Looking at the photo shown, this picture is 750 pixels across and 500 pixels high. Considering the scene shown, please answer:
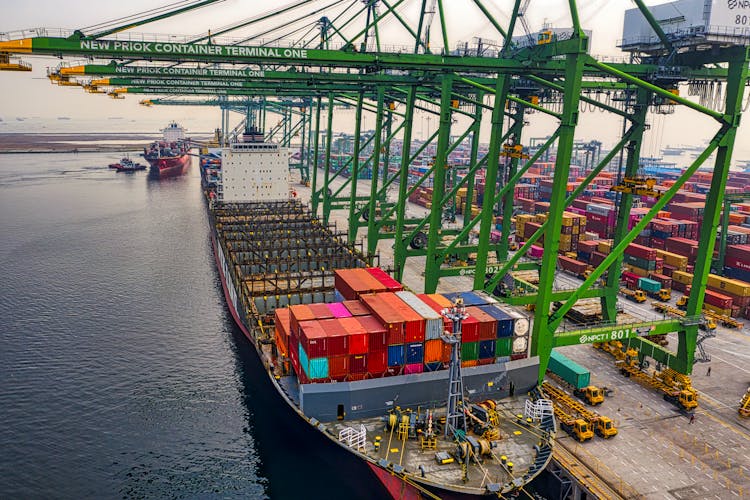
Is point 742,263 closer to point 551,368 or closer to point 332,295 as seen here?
point 551,368

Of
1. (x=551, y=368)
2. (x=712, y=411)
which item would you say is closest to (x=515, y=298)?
(x=551, y=368)

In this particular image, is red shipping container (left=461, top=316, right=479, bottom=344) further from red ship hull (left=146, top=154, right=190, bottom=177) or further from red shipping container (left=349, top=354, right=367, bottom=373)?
red ship hull (left=146, top=154, right=190, bottom=177)

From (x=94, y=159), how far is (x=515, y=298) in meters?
201

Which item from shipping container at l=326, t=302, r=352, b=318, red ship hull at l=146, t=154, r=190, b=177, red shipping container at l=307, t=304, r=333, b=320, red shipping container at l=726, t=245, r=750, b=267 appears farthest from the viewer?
red ship hull at l=146, t=154, r=190, b=177

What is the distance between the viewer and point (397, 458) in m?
21.6

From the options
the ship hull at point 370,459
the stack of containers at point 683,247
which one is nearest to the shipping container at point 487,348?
the ship hull at point 370,459

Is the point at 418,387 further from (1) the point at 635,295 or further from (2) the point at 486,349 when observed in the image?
(1) the point at 635,295

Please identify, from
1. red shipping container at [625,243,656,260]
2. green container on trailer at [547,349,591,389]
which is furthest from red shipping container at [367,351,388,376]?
red shipping container at [625,243,656,260]

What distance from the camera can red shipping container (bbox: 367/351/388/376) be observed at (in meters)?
24.7

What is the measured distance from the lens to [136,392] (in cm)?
3259

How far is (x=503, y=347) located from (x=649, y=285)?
31100 millimetres

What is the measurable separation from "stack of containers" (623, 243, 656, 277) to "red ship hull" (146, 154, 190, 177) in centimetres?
12910

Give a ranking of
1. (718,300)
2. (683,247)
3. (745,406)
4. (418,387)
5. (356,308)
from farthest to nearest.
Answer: (683,247) → (718,300) → (745,406) → (356,308) → (418,387)

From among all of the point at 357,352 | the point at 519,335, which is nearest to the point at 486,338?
the point at 519,335
